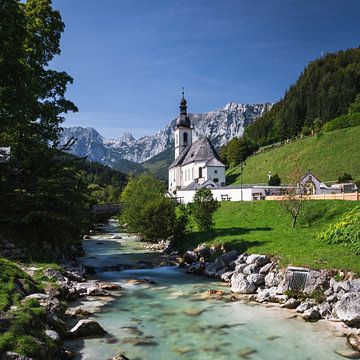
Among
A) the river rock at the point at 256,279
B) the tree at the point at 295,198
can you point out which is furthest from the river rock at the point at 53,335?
the tree at the point at 295,198

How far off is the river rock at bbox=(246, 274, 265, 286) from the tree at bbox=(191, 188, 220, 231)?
47.1 feet

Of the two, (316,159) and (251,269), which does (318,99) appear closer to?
(316,159)

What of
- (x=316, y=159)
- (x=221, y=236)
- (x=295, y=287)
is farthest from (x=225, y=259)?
(x=316, y=159)

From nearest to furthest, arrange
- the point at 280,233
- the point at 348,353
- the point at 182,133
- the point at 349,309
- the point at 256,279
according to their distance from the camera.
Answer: the point at 348,353
the point at 349,309
the point at 256,279
the point at 280,233
the point at 182,133

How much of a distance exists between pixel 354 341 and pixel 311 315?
2737 mm

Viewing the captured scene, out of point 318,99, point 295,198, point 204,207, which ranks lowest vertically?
point 204,207

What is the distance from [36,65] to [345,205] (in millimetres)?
25290

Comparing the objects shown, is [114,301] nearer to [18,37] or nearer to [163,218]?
[18,37]

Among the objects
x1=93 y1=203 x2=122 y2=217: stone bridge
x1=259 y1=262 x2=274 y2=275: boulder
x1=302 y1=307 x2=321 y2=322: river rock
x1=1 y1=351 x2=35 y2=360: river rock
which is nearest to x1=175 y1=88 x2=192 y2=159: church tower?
x1=93 y1=203 x2=122 y2=217: stone bridge

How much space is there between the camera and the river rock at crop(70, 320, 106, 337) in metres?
13.5

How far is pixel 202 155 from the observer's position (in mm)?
82625

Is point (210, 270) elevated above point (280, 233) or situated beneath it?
situated beneath

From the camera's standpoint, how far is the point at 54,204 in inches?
922

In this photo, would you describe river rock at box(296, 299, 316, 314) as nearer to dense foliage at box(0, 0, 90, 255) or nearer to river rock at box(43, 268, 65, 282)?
river rock at box(43, 268, 65, 282)
